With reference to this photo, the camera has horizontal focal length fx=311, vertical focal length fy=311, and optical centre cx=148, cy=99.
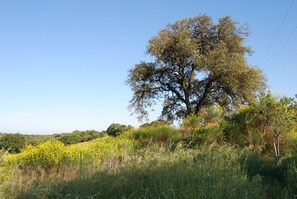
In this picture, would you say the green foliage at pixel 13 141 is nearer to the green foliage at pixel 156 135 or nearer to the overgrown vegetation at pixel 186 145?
the overgrown vegetation at pixel 186 145

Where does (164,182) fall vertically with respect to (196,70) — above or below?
below

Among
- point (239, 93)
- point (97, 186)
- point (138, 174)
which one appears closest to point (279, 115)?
point (138, 174)

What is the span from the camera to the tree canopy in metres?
21.7

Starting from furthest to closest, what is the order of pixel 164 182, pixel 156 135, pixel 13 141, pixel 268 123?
pixel 13 141
pixel 156 135
pixel 268 123
pixel 164 182

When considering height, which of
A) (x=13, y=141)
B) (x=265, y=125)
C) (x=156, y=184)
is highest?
(x=265, y=125)

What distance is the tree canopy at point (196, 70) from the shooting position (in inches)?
853

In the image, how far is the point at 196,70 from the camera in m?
23.0

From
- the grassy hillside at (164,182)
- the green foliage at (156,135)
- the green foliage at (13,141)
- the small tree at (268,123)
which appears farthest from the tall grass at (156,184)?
the green foliage at (13,141)

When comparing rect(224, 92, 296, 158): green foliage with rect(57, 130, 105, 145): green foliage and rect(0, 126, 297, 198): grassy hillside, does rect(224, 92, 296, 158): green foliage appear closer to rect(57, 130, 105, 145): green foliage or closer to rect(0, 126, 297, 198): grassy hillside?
rect(0, 126, 297, 198): grassy hillside

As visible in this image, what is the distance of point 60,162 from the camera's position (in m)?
9.56

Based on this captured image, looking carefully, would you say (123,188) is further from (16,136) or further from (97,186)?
(16,136)

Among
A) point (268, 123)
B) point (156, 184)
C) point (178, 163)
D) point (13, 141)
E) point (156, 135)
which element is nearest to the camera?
point (156, 184)

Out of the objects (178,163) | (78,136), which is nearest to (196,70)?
(78,136)

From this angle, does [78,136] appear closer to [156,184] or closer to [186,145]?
[186,145]
